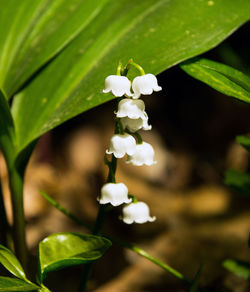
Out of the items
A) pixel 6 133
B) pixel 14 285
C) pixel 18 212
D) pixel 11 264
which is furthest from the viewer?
pixel 18 212

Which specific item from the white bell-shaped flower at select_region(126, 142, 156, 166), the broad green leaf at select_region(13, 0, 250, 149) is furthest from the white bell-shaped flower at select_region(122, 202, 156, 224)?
the broad green leaf at select_region(13, 0, 250, 149)

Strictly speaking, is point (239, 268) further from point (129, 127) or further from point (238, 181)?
point (129, 127)

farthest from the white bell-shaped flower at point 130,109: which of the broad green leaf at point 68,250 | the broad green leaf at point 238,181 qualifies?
the broad green leaf at point 238,181

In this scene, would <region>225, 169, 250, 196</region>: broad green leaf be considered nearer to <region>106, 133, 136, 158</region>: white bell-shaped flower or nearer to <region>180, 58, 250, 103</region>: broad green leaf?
<region>180, 58, 250, 103</region>: broad green leaf

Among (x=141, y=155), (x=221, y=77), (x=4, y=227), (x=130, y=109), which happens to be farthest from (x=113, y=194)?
(x=4, y=227)

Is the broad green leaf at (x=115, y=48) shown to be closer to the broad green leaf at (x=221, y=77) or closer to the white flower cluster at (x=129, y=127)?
the broad green leaf at (x=221, y=77)

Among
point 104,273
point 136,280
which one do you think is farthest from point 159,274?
point 104,273
